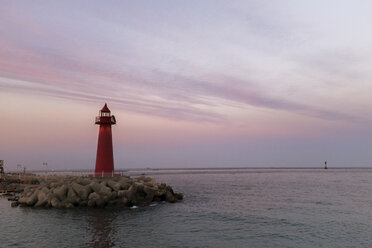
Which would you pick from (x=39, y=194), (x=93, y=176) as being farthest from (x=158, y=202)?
(x=39, y=194)

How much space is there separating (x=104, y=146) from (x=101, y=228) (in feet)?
50.1

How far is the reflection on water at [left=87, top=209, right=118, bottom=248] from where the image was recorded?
53.8 ft

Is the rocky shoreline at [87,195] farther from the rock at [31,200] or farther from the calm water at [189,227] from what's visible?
the calm water at [189,227]

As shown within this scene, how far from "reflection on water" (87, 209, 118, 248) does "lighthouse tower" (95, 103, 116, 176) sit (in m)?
8.89

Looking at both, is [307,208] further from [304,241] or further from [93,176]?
[93,176]

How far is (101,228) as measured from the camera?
19.5 meters

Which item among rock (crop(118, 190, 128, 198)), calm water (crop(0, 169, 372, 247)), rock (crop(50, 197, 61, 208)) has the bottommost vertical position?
calm water (crop(0, 169, 372, 247))

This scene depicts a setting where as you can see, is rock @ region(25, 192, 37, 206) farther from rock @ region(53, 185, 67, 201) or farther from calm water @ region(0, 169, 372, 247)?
rock @ region(53, 185, 67, 201)

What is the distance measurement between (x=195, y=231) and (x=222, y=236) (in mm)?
1931

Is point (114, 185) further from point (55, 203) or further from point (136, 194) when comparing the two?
point (55, 203)

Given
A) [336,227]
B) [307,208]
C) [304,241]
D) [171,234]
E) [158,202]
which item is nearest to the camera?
[304,241]

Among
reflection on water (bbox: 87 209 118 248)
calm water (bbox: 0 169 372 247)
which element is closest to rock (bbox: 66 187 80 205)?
calm water (bbox: 0 169 372 247)

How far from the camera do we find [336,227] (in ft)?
67.2

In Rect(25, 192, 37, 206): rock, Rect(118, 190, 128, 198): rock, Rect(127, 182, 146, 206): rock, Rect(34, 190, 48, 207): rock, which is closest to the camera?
Rect(34, 190, 48, 207): rock
